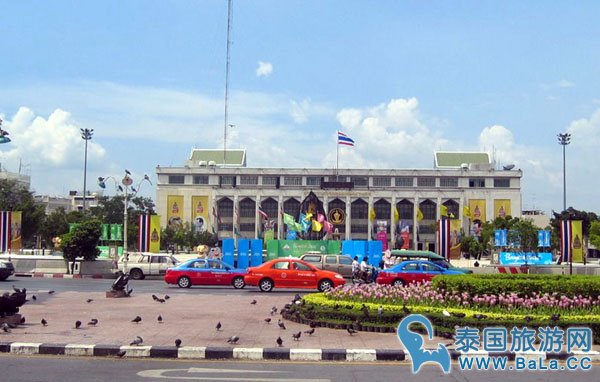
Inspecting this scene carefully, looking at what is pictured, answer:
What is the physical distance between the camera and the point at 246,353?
11508 millimetres

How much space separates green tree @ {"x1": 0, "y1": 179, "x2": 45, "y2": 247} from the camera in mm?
65562

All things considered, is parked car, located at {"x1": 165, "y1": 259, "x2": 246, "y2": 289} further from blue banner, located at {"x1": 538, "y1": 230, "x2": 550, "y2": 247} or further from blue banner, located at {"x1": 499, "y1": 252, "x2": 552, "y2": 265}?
blue banner, located at {"x1": 538, "y1": 230, "x2": 550, "y2": 247}

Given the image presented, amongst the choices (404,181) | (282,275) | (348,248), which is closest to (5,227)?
(348,248)

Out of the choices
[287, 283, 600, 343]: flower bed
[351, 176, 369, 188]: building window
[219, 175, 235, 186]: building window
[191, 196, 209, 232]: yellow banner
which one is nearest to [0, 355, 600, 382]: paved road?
[287, 283, 600, 343]: flower bed

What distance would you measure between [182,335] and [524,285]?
7.78m

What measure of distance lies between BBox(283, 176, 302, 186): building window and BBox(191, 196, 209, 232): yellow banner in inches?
496

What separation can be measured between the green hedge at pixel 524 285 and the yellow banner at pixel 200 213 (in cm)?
8728

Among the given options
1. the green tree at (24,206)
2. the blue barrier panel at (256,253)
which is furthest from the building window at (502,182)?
the blue barrier panel at (256,253)

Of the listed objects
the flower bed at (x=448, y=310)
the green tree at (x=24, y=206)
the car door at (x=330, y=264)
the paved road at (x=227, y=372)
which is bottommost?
the paved road at (x=227, y=372)

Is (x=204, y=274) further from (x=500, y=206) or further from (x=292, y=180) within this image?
(x=500, y=206)

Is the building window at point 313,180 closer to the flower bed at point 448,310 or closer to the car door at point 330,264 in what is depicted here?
the car door at point 330,264

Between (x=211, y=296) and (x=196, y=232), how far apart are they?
74713 millimetres

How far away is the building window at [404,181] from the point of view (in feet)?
→ 353

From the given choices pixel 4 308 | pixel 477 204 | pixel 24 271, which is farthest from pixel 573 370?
pixel 477 204
